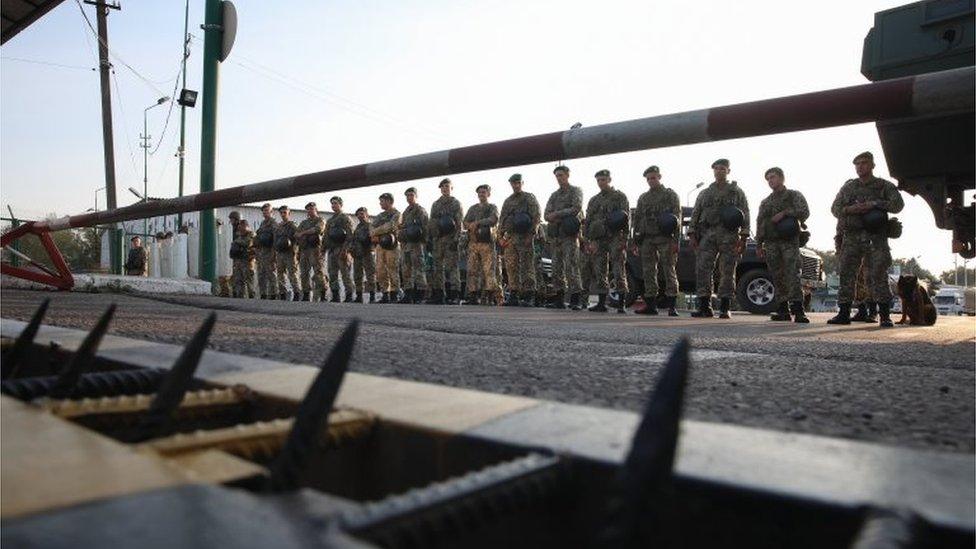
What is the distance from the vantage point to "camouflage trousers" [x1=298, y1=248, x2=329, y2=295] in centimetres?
1309

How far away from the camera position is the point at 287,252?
13.3 m

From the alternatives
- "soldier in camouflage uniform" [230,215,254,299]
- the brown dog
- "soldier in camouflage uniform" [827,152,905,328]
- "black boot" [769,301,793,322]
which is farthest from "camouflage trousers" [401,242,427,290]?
the brown dog

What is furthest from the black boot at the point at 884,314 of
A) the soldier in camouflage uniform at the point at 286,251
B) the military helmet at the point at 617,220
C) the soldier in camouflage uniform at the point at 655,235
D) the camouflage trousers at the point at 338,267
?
the soldier in camouflage uniform at the point at 286,251

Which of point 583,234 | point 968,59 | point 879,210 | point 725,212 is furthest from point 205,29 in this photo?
point 968,59

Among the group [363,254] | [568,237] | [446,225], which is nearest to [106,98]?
[363,254]

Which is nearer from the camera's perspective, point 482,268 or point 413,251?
point 482,268

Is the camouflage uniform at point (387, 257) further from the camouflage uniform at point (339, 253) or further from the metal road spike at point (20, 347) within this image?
the metal road spike at point (20, 347)

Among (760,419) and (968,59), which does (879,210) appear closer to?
(968,59)

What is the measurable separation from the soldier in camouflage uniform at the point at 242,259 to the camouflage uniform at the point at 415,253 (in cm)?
346

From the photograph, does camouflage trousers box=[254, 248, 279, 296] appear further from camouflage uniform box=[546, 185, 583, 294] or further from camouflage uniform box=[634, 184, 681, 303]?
camouflage uniform box=[634, 184, 681, 303]

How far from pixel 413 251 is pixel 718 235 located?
17.5ft

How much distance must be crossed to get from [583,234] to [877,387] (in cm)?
792

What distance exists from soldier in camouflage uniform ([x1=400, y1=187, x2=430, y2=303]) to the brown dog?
22.4 feet

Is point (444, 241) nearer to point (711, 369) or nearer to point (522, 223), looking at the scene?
point (522, 223)
